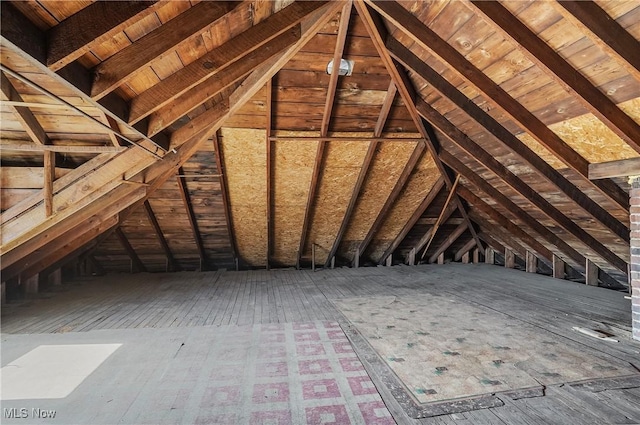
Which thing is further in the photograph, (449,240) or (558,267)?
(449,240)

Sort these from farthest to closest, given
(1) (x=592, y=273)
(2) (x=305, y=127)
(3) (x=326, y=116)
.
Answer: (1) (x=592, y=273)
(2) (x=305, y=127)
(3) (x=326, y=116)

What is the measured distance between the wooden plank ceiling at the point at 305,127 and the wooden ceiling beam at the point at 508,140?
17 millimetres

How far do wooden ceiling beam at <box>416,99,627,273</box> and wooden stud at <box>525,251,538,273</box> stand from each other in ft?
6.27

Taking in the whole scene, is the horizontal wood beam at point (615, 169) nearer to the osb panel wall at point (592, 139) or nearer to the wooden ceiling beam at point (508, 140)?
the osb panel wall at point (592, 139)

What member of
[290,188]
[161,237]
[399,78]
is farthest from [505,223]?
[161,237]

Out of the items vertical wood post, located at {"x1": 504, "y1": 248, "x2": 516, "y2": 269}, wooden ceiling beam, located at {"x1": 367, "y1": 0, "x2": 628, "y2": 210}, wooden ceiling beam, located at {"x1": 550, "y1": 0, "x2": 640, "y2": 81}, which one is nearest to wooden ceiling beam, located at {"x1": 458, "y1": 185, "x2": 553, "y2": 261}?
vertical wood post, located at {"x1": 504, "y1": 248, "x2": 516, "y2": 269}

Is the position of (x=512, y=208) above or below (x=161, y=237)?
above

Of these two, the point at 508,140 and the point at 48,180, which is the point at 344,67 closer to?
the point at 508,140

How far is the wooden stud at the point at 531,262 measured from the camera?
687 centimetres

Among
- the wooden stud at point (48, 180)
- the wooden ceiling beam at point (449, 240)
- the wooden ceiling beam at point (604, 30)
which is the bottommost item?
the wooden ceiling beam at point (449, 240)

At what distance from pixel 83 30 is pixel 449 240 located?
7547 mm

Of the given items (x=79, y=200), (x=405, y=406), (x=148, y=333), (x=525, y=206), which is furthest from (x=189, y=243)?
(x=525, y=206)

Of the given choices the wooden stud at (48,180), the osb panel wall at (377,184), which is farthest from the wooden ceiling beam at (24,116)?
the osb panel wall at (377,184)

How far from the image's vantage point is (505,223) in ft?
20.1
